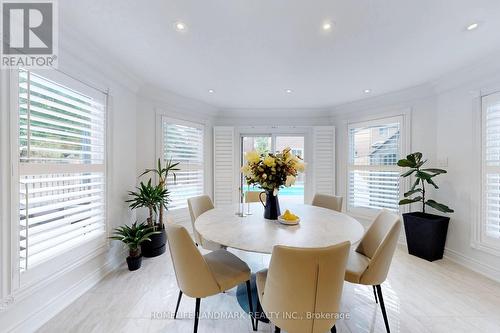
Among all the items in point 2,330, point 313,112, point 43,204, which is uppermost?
point 313,112

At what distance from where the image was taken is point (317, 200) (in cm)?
290

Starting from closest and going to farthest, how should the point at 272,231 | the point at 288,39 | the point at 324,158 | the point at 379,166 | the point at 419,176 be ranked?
1. the point at 272,231
2. the point at 288,39
3. the point at 419,176
4. the point at 379,166
5. the point at 324,158

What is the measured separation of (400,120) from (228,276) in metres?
3.49

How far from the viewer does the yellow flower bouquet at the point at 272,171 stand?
1.89 m

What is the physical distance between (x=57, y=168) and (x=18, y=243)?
62 centimetres

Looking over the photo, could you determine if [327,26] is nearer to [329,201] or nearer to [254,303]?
→ [329,201]

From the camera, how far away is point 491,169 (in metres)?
2.34

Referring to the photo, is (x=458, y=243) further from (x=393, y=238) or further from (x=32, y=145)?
(x=32, y=145)

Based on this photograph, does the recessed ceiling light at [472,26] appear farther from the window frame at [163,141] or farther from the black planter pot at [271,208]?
the window frame at [163,141]

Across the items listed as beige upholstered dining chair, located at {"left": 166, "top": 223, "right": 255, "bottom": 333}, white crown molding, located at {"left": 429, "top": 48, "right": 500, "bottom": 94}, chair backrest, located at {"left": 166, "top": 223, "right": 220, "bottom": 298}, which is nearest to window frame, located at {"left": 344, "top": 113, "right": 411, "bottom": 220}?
white crown molding, located at {"left": 429, "top": 48, "right": 500, "bottom": 94}

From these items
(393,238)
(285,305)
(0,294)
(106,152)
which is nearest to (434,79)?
(393,238)

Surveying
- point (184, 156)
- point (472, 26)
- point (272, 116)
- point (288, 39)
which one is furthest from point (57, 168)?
point (472, 26)

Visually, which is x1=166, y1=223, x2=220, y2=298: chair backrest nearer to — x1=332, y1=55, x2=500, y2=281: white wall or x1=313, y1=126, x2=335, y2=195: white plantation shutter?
x1=332, y1=55, x2=500, y2=281: white wall

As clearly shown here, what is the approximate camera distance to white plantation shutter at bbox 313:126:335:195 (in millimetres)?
4156
